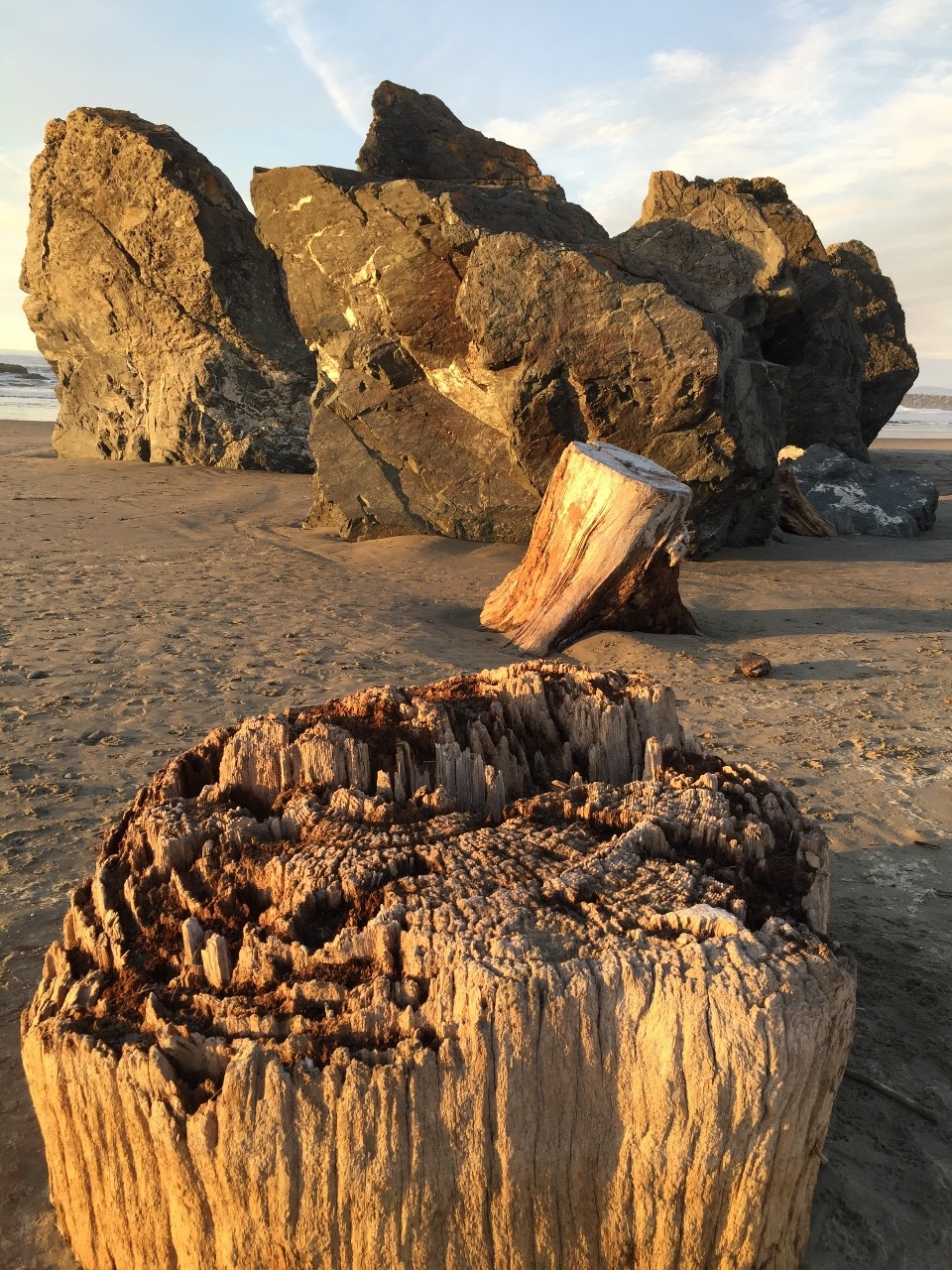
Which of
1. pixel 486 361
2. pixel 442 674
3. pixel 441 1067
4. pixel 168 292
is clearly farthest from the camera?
pixel 168 292

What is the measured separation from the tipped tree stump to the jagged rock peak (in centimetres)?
632

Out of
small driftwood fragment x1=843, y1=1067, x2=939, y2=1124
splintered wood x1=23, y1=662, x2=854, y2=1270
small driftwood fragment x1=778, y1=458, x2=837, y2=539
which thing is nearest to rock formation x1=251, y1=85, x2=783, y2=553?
small driftwood fragment x1=778, y1=458, x2=837, y2=539

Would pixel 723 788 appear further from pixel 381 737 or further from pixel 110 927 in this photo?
pixel 110 927

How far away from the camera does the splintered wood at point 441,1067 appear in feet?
4.67

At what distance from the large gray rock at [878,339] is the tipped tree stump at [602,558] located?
1279cm

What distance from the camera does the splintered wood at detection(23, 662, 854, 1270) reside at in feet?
4.67

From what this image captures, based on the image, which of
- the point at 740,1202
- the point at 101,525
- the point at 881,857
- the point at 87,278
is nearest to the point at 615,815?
the point at 740,1202

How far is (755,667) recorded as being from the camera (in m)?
5.36

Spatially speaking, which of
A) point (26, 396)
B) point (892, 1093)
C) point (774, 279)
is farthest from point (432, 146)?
point (26, 396)

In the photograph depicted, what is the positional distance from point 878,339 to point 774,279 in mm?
6363

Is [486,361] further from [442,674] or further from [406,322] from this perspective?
[442,674]

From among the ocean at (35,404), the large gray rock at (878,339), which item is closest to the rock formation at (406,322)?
the large gray rock at (878,339)

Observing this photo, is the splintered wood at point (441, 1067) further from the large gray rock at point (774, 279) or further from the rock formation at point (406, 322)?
the large gray rock at point (774, 279)

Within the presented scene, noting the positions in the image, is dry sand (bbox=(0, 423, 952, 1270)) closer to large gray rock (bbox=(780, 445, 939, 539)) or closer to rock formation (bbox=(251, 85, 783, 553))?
rock formation (bbox=(251, 85, 783, 553))
